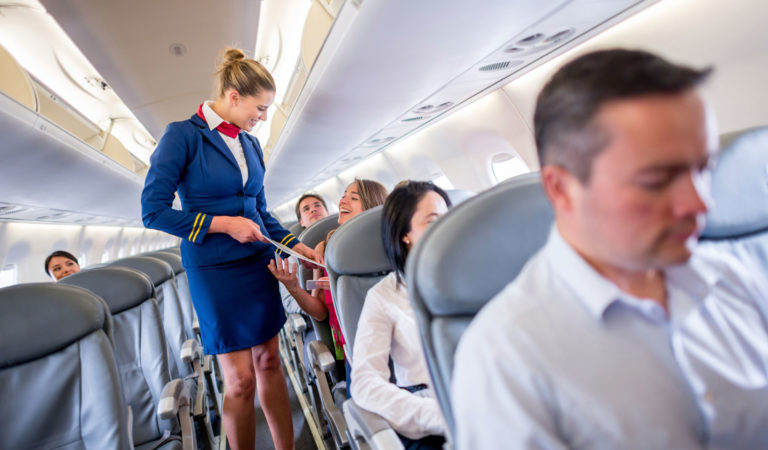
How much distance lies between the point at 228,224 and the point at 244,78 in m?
0.73

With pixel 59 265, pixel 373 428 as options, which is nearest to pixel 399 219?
pixel 373 428

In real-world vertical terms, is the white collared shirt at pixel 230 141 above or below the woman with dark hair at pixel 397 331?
above

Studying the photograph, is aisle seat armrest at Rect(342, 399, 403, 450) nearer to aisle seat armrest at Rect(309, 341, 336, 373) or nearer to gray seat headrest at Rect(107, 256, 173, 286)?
aisle seat armrest at Rect(309, 341, 336, 373)

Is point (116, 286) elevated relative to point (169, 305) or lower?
elevated

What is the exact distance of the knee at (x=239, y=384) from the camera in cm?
207

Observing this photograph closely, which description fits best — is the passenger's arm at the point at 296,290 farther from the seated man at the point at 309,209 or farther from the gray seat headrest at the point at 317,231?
the seated man at the point at 309,209

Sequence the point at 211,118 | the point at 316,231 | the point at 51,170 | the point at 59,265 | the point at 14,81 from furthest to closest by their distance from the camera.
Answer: the point at 59,265
the point at 51,170
the point at 316,231
the point at 14,81
the point at 211,118

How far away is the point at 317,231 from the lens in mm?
3510

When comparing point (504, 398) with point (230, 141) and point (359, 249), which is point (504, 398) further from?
point (230, 141)

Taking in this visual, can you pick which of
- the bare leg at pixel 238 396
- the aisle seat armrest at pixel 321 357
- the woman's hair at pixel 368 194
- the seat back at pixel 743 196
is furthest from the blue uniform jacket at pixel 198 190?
the seat back at pixel 743 196

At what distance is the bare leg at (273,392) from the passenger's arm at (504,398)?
1722mm

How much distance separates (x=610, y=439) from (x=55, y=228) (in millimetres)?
10200

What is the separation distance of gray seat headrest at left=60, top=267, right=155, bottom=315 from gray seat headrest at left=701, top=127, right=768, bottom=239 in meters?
3.03

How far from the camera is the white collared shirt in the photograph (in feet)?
6.56
